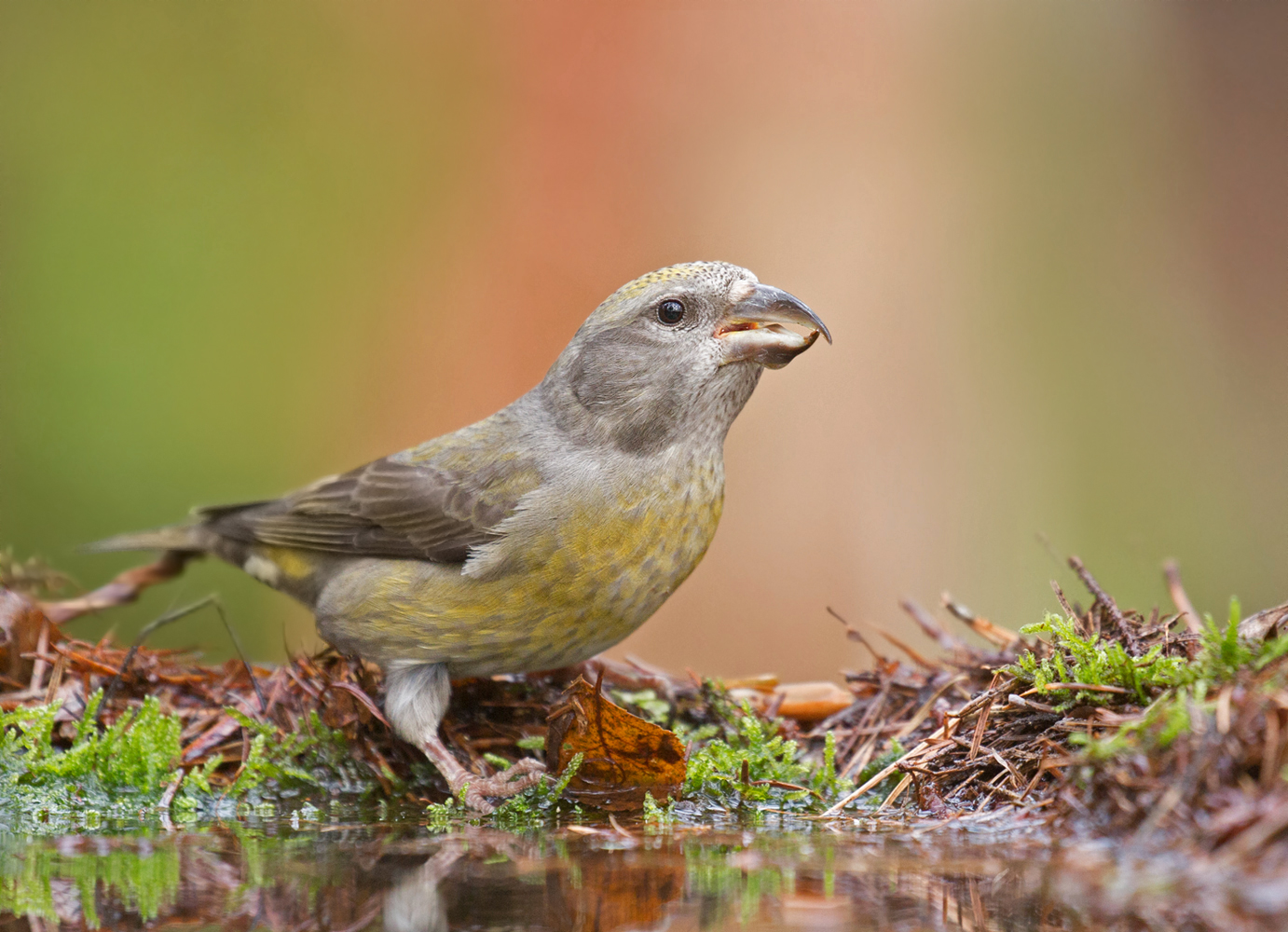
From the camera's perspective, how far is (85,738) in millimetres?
3686

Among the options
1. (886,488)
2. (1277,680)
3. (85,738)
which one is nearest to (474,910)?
(1277,680)

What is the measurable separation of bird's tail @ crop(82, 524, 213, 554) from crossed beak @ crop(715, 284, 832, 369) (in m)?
2.79

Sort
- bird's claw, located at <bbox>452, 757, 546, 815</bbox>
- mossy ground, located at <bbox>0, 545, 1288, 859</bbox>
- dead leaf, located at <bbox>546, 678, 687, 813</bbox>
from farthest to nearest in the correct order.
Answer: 1. bird's claw, located at <bbox>452, 757, 546, 815</bbox>
2. dead leaf, located at <bbox>546, 678, 687, 813</bbox>
3. mossy ground, located at <bbox>0, 545, 1288, 859</bbox>

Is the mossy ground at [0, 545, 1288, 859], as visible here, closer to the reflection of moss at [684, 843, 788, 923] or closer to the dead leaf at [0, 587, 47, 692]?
the dead leaf at [0, 587, 47, 692]

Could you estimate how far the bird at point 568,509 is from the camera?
4.07 metres

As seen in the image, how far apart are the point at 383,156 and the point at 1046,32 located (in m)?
6.79

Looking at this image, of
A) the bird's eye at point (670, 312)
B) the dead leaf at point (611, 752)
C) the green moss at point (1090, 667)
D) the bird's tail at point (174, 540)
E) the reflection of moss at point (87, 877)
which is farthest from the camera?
the bird's tail at point (174, 540)

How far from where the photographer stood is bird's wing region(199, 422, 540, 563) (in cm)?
440

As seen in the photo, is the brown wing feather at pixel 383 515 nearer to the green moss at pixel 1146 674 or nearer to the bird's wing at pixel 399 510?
the bird's wing at pixel 399 510

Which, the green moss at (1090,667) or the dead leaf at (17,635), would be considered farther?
the dead leaf at (17,635)

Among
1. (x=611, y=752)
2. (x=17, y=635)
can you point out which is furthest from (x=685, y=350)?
(x=17, y=635)

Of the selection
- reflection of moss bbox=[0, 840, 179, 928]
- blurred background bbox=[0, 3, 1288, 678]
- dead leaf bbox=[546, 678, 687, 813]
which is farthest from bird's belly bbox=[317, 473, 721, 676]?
blurred background bbox=[0, 3, 1288, 678]

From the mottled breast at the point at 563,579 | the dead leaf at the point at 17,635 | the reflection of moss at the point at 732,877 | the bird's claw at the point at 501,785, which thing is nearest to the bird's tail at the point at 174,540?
the dead leaf at the point at 17,635

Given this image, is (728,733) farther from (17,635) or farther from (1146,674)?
(17,635)
